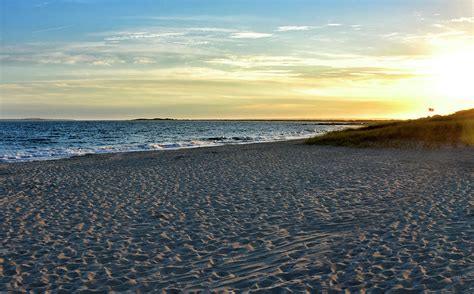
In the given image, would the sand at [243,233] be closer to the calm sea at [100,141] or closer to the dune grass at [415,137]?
the dune grass at [415,137]

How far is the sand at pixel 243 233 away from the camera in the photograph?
715 centimetres

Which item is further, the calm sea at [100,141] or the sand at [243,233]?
the calm sea at [100,141]

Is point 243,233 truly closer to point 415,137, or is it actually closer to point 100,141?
point 415,137

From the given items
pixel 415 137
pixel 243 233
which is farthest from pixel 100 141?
pixel 243 233

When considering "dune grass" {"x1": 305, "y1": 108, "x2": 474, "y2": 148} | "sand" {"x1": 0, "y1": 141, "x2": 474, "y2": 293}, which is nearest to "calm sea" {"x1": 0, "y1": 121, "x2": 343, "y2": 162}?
"dune grass" {"x1": 305, "y1": 108, "x2": 474, "y2": 148}

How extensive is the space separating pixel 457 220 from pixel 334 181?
21.7 feet

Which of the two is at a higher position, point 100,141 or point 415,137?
point 415,137

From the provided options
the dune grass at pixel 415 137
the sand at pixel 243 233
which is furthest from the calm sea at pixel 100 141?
the sand at pixel 243 233

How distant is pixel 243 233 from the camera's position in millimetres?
9781

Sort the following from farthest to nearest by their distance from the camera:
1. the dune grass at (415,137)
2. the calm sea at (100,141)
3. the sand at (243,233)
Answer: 1. the calm sea at (100,141)
2. the dune grass at (415,137)
3. the sand at (243,233)

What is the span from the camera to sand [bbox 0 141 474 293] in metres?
7.15

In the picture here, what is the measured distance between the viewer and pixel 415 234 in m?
9.27

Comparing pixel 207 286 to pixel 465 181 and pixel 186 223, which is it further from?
pixel 465 181

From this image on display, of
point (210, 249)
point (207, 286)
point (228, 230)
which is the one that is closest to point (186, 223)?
point (228, 230)
